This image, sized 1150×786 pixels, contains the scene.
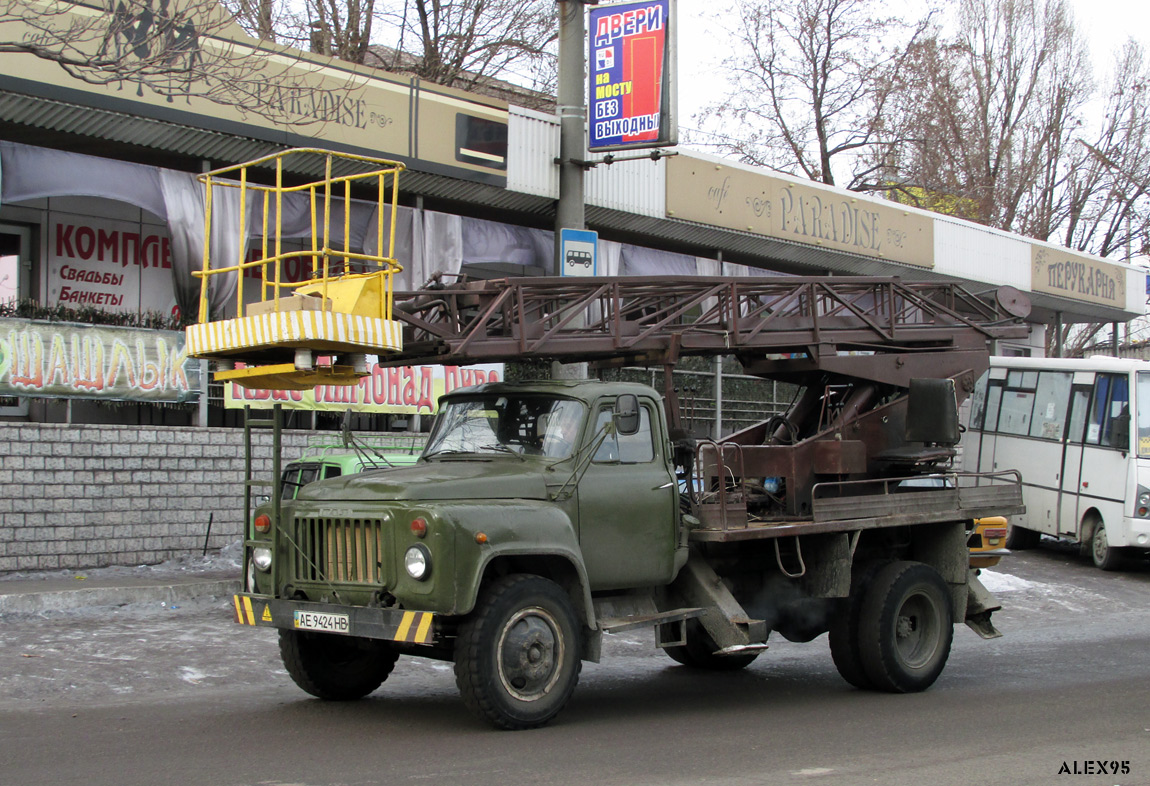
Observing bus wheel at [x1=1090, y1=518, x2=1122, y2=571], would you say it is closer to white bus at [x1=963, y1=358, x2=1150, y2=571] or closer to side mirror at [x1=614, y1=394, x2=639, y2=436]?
white bus at [x1=963, y1=358, x2=1150, y2=571]

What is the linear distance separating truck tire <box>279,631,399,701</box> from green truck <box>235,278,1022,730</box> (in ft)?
0.06

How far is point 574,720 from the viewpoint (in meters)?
7.82

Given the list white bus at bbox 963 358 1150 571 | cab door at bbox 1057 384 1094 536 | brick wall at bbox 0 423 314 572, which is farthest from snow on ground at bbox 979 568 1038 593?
brick wall at bbox 0 423 314 572

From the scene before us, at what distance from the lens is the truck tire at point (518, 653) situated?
695cm

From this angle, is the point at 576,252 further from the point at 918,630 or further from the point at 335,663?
the point at 335,663

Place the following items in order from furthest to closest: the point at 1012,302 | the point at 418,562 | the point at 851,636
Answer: the point at 1012,302 → the point at 851,636 → the point at 418,562

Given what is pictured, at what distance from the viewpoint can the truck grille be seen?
23.5 ft

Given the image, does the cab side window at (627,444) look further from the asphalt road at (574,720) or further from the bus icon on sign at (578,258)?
the bus icon on sign at (578,258)

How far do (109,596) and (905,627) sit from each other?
7377mm

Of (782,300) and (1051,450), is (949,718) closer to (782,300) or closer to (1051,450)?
(782,300)

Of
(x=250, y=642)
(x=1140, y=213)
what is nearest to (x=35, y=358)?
(x=250, y=642)

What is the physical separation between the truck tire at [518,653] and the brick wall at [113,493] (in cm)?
758

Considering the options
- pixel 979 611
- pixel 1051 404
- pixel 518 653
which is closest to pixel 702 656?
pixel 979 611

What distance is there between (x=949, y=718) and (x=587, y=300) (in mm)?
3877
